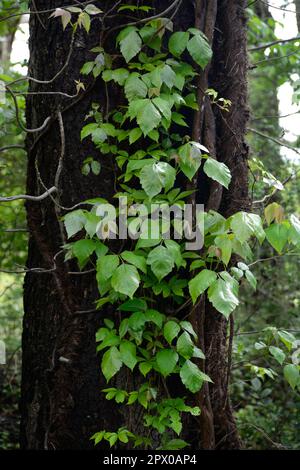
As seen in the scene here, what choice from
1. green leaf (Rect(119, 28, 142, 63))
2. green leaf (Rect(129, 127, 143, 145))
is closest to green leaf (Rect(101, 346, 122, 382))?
green leaf (Rect(129, 127, 143, 145))

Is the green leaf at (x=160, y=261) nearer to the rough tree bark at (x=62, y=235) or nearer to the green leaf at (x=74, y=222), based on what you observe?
the green leaf at (x=74, y=222)

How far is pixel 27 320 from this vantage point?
2695mm

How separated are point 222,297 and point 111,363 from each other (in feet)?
1.76

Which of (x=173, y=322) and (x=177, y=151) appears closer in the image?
(x=173, y=322)

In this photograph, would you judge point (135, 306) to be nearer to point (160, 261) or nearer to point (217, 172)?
point (160, 261)

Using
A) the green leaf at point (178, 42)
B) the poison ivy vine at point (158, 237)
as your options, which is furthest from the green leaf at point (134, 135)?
the green leaf at point (178, 42)

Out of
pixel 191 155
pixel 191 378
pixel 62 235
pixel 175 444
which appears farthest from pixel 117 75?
pixel 175 444

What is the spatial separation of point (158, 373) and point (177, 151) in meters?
0.97

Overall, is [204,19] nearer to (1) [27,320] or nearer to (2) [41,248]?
(2) [41,248]

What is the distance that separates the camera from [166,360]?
82.4 inches

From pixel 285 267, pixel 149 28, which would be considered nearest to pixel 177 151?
pixel 149 28

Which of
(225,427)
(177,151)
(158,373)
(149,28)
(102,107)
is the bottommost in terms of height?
(225,427)

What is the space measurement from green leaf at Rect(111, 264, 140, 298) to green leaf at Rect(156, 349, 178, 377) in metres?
0.39

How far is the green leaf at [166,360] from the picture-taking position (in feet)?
6.82
